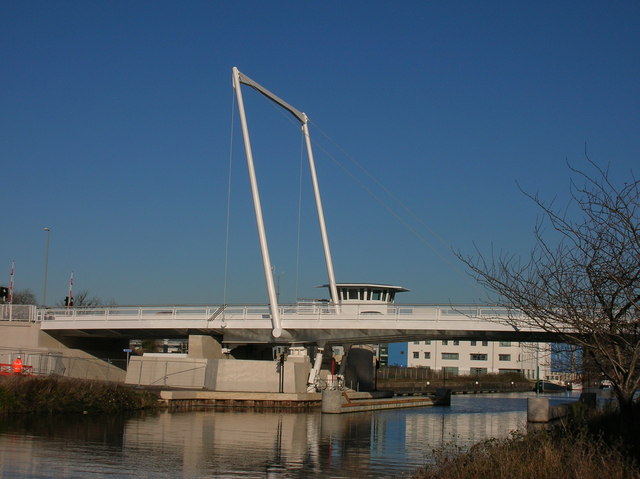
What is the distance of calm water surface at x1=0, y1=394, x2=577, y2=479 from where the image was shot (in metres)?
18.5

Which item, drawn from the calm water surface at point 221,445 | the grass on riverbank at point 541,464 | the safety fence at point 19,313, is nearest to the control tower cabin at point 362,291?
the safety fence at point 19,313

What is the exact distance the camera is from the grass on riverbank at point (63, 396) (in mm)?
31359

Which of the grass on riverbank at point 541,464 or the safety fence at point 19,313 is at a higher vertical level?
the safety fence at point 19,313

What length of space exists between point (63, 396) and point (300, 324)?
17.2m

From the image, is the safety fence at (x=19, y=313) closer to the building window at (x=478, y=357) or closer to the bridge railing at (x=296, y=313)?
the bridge railing at (x=296, y=313)

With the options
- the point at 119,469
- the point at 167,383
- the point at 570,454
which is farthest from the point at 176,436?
the point at 167,383

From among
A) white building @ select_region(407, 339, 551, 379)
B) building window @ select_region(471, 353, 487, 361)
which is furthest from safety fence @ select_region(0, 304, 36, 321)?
building window @ select_region(471, 353, 487, 361)

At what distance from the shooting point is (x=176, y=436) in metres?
26.3

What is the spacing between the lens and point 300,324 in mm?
47750

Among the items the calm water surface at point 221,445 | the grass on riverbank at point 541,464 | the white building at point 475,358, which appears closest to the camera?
the grass on riverbank at point 541,464

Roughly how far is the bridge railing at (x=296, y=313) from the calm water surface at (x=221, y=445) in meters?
9.40

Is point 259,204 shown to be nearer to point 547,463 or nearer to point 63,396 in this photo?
point 63,396

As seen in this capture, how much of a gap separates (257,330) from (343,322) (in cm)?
607

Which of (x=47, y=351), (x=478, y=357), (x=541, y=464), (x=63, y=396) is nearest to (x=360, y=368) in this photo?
(x=47, y=351)
